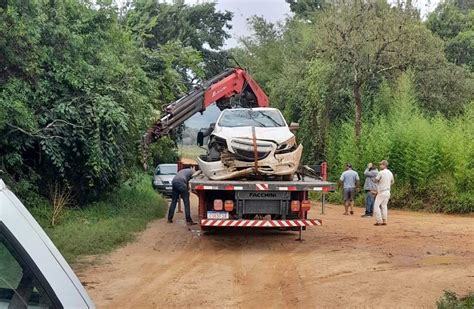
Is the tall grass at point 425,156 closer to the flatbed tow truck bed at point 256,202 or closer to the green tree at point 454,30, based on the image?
the flatbed tow truck bed at point 256,202

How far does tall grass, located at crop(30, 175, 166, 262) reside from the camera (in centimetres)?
1148

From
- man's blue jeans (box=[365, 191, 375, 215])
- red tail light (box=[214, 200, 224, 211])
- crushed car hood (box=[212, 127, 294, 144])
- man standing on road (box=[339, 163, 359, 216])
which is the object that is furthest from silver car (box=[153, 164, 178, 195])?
red tail light (box=[214, 200, 224, 211])

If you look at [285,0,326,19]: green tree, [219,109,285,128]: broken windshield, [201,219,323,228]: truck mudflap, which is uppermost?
[285,0,326,19]: green tree

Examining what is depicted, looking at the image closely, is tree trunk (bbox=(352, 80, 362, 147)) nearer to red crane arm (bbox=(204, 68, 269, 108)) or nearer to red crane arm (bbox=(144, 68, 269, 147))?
red crane arm (bbox=(144, 68, 269, 147))

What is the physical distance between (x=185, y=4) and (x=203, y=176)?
89.4ft

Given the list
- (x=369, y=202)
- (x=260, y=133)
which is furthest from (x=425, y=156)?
(x=260, y=133)

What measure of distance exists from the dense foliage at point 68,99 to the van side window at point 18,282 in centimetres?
881

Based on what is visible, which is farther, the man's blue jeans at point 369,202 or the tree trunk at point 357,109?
the tree trunk at point 357,109

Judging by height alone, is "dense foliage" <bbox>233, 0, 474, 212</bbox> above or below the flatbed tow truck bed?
above

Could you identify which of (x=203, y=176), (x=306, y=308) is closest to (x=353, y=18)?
(x=203, y=176)

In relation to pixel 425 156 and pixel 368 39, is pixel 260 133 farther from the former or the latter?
pixel 368 39

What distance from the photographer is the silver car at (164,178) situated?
25.0 meters

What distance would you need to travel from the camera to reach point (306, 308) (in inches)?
300

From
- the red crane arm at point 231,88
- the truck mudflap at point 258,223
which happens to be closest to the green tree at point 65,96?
the red crane arm at point 231,88
